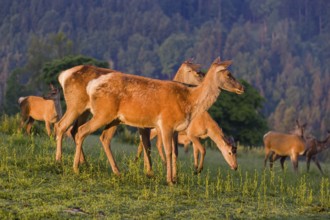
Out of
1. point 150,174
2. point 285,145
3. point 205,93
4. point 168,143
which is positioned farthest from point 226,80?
point 285,145

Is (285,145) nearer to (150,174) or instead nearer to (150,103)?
(150,174)

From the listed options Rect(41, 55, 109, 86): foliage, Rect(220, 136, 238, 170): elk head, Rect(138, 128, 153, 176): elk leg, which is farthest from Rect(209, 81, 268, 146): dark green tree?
Rect(138, 128, 153, 176): elk leg

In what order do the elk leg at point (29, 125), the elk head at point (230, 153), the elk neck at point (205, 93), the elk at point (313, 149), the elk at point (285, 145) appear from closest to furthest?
the elk neck at point (205, 93) → the elk head at point (230, 153) → the elk leg at point (29, 125) → the elk at point (285, 145) → the elk at point (313, 149)

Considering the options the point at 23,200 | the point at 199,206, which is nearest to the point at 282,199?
the point at 199,206

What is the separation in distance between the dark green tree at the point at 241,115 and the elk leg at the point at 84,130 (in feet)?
131

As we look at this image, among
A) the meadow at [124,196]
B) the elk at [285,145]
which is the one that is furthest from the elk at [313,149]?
the meadow at [124,196]

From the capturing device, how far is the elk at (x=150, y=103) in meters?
12.6

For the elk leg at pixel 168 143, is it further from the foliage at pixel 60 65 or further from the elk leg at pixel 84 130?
the foliage at pixel 60 65

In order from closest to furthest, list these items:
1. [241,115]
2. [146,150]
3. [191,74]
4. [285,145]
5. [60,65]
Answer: [146,150] < [191,74] < [285,145] < [241,115] < [60,65]

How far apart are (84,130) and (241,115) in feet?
137

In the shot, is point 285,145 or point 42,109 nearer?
point 285,145

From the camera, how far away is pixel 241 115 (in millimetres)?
53969

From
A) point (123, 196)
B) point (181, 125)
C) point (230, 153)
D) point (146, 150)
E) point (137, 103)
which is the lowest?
point (123, 196)

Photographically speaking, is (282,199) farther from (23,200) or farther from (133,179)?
(23,200)
